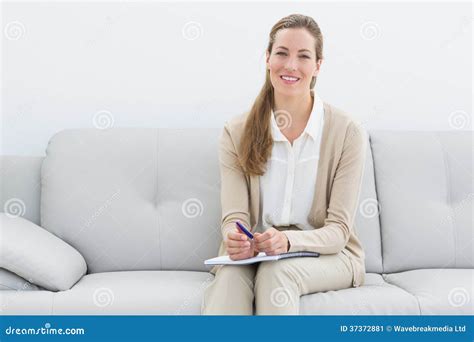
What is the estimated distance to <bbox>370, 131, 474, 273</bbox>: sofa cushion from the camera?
7.54 ft

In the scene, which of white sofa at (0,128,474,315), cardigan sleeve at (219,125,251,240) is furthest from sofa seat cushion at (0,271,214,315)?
cardigan sleeve at (219,125,251,240)

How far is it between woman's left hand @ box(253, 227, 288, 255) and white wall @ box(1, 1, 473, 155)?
0.92 m

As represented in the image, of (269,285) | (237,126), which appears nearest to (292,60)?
(237,126)

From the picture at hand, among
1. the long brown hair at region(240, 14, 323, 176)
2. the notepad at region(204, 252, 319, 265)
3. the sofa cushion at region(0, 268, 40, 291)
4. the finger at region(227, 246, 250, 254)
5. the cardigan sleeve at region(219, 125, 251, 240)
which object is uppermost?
the long brown hair at region(240, 14, 323, 176)

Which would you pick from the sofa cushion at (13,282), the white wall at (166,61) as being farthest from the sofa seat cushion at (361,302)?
the white wall at (166,61)

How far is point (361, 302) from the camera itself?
186 cm

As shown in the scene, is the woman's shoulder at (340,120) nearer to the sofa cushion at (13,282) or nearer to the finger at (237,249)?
the finger at (237,249)

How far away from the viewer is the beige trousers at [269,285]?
1.72 metres

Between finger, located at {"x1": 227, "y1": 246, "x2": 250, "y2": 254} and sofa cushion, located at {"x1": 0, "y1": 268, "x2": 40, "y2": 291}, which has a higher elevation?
finger, located at {"x1": 227, "y1": 246, "x2": 250, "y2": 254}

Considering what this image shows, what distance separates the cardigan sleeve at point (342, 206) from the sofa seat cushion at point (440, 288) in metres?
0.26

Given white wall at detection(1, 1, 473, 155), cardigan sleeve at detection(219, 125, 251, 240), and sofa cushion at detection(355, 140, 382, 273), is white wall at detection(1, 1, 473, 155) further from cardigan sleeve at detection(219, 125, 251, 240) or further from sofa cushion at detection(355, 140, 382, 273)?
cardigan sleeve at detection(219, 125, 251, 240)

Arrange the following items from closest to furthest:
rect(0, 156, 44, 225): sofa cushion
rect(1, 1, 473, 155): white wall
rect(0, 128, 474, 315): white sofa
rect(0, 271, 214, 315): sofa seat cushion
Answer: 1. rect(0, 271, 214, 315): sofa seat cushion
2. rect(0, 128, 474, 315): white sofa
3. rect(0, 156, 44, 225): sofa cushion
4. rect(1, 1, 473, 155): white wall
